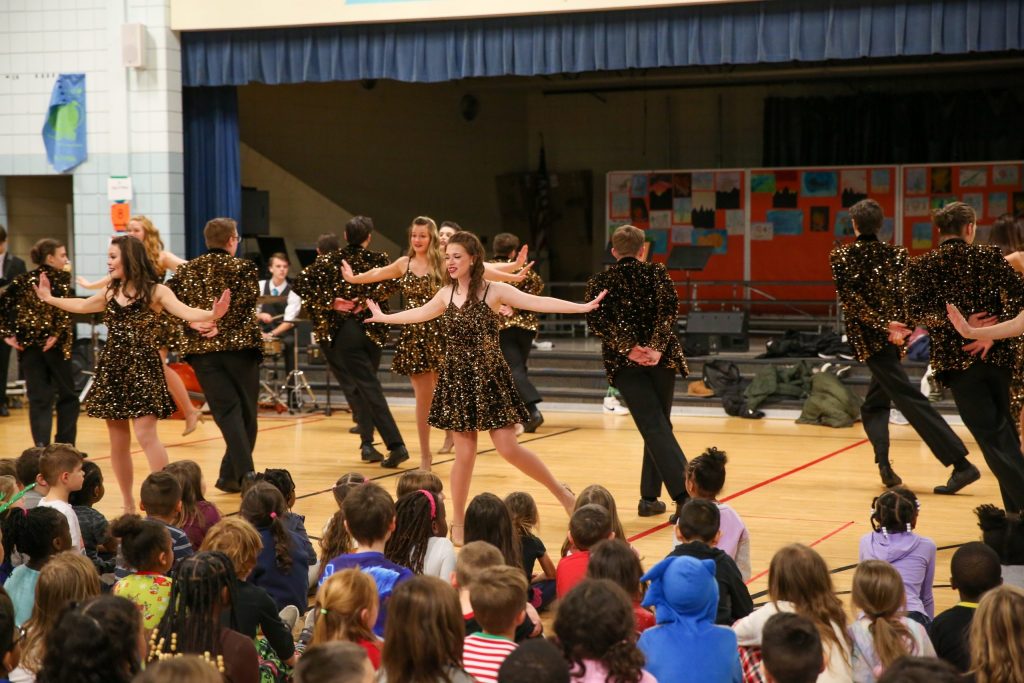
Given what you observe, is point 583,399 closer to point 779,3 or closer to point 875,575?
point 779,3

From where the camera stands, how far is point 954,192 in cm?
1580

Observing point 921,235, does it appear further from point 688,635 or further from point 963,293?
point 688,635

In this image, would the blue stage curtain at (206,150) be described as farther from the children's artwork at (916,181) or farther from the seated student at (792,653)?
the seated student at (792,653)

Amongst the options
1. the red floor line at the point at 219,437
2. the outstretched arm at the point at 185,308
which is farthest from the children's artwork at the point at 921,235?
the outstretched arm at the point at 185,308

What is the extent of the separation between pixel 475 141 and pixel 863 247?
12.1m

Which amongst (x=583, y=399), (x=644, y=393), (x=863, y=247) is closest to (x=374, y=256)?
(x=644, y=393)

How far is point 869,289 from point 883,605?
3.87 metres

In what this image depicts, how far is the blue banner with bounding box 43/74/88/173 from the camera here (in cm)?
1251

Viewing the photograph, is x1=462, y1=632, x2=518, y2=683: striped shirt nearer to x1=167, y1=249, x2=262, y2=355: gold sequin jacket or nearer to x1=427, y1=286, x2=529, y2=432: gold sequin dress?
x1=427, y1=286, x2=529, y2=432: gold sequin dress

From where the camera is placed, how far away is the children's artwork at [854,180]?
16094 millimetres

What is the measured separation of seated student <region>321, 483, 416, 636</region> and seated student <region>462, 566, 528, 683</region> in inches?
26.5

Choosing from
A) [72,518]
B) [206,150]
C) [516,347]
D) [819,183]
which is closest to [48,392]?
[516,347]

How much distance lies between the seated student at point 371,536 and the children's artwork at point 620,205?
1335cm

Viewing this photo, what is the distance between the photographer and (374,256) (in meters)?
8.17
